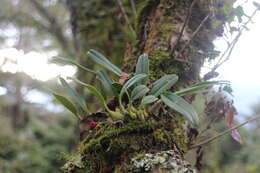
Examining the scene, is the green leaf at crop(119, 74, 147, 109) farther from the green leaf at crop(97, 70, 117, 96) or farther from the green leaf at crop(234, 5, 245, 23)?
the green leaf at crop(234, 5, 245, 23)

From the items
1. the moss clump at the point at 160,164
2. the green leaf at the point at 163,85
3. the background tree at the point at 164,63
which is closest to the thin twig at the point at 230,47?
the background tree at the point at 164,63

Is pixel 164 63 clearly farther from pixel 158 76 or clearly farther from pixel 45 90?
pixel 45 90

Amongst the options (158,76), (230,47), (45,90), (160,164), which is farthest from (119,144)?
(45,90)

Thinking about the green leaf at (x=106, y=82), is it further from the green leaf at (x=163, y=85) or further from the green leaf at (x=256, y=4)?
the green leaf at (x=256, y=4)

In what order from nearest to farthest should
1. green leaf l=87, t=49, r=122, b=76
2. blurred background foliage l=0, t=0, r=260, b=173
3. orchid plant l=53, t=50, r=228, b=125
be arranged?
orchid plant l=53, t=50, r=228, b=125 → green leaf l=87, t=49, r=122, b=76 → blurred background foliage l=0, t=0, r=260, b=173

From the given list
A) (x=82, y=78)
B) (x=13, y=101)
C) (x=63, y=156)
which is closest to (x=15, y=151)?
(x=82, y=78)

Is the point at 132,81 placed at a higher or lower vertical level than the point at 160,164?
higher

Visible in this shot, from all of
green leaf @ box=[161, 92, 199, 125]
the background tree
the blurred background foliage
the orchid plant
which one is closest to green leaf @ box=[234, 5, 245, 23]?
the background tree
